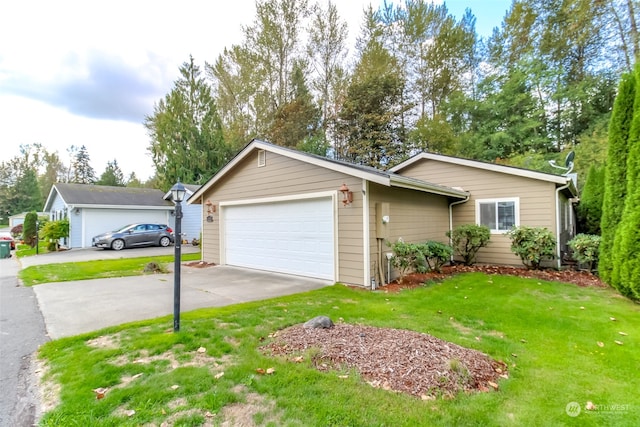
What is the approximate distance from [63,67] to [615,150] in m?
16.1

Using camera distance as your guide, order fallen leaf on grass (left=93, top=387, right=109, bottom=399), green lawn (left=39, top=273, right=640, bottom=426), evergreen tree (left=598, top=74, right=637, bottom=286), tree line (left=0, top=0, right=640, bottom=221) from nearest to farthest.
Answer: green lawn (left=39, top=273, right=640, bottom=426)
fallen leaf on grass (left=93, top=387, right=109, bottom=399)
evergreen tree (left=598, top=74, right=637, bottom=286)
tree line (left=0, top=0, right=640, bottom=221)

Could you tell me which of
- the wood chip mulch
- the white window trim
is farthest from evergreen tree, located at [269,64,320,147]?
the wood chip mulch

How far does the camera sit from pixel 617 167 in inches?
248

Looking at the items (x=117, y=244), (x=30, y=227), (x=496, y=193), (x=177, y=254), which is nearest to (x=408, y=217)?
(x=496, y=193)

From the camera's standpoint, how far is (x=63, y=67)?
10.6 m

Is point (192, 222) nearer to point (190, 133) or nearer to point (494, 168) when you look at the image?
point (190, 133)

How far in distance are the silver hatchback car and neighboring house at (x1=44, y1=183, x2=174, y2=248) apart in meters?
1.05

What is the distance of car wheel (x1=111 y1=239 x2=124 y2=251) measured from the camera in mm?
16047

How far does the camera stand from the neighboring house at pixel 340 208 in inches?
274

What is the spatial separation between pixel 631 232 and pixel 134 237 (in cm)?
1927

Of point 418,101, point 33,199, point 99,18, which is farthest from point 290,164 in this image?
point 33,199

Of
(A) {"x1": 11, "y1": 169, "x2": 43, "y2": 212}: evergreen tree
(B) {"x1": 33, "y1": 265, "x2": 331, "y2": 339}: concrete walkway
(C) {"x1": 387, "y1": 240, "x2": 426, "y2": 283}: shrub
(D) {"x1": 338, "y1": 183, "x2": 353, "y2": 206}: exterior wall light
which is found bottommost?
(B) {"x1": 33, "y1": 265, "x2": 331, "y2": 339}: concrete walkway

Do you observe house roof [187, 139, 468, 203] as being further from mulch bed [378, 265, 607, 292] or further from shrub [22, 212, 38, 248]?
shrub [22, 212, 38, 248]

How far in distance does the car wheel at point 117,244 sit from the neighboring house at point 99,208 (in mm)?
2496
